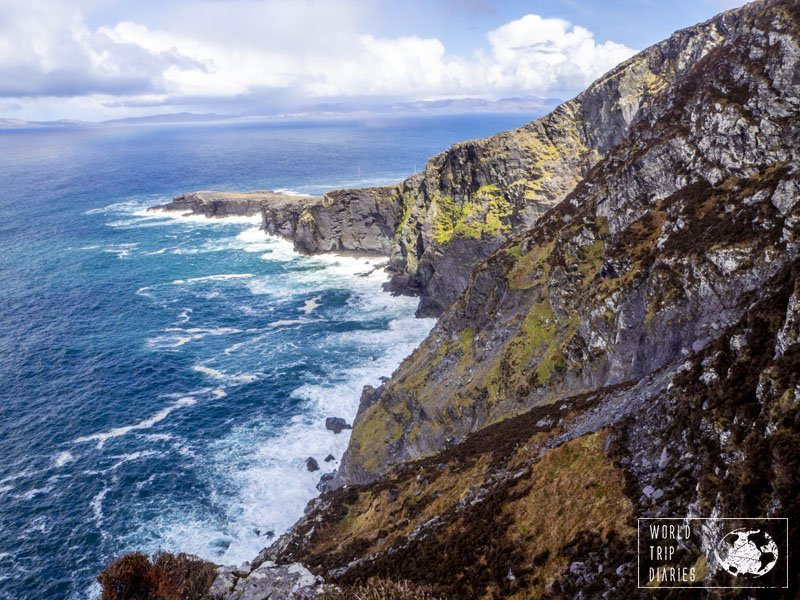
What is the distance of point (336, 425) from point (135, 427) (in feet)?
83.7

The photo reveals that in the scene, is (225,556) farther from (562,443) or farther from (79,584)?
(562,443)

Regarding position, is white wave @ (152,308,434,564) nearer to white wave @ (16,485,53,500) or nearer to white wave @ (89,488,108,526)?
white wave @ (89,488,108,526)

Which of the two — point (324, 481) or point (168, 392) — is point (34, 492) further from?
point (324, 481)

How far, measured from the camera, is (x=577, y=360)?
4091 cm

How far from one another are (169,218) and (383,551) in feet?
559

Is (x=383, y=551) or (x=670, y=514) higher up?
(x=670, y=514)

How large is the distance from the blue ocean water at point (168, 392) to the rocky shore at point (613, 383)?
11.9m

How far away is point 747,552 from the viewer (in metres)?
12.1

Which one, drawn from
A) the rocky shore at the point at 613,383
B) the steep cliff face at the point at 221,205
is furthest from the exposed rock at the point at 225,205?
the rocky shore at the point at 613,383

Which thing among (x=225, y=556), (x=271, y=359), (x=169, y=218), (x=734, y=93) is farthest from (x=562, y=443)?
(x=169, y=218)

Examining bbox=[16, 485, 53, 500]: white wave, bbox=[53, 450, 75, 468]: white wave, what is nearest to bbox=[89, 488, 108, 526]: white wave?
bbox=[16, 485, 53, 500]: white wave

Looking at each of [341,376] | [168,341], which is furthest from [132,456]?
[168,341]

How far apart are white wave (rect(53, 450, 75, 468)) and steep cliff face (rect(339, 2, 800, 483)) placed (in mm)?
33034

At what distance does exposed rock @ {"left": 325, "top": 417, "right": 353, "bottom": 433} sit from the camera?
6344cm
